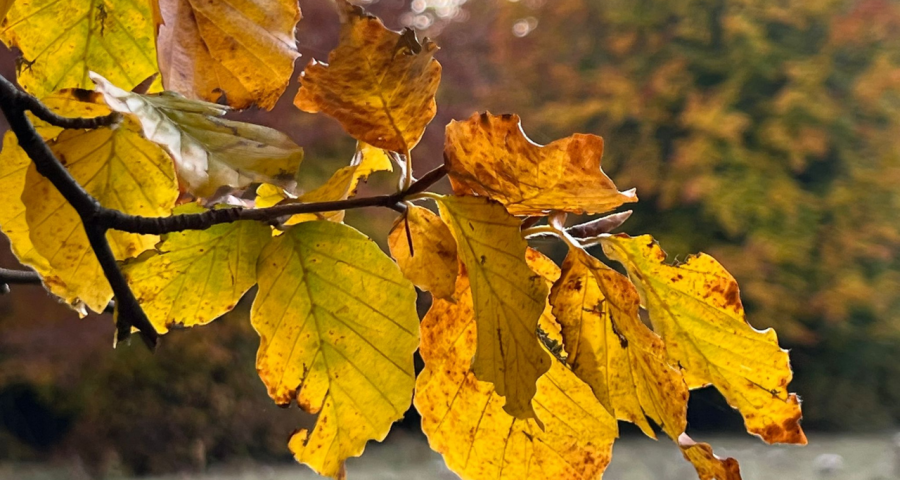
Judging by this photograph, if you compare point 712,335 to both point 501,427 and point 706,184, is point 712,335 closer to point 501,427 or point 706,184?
point 501,427

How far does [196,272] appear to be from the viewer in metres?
0.26

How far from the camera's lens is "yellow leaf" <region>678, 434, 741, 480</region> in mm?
199

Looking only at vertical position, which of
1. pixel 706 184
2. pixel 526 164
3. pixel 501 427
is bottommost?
pixel 706 184

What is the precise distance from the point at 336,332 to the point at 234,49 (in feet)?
0.36

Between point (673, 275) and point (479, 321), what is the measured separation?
0.08 metres

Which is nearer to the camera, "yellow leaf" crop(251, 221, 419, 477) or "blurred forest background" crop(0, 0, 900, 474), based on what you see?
"yellow leaf" crop(251, 221, 419, 477)

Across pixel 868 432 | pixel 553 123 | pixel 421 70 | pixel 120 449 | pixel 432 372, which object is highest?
pixel 421 70

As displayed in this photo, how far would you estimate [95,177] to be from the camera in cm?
25

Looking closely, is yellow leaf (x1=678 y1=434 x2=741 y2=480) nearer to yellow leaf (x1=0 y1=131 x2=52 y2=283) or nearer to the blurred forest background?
yellow leaf (x1=0 y1=131 x2=52 y2=283)

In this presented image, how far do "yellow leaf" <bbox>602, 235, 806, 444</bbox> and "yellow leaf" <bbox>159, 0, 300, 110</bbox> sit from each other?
137 mm

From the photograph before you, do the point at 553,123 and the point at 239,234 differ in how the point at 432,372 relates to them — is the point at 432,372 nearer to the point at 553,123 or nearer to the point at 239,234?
the point at 239,234

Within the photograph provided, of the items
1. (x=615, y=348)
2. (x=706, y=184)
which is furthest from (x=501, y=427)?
(x=706, y=184)

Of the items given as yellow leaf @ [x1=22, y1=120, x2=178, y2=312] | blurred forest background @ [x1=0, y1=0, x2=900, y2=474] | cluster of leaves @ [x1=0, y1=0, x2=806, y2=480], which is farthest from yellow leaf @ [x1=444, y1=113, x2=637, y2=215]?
blurred forest background @ [x1=0, y1=0, x2=900, y2=474]

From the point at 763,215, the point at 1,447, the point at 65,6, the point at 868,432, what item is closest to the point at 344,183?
the point at 65,6
